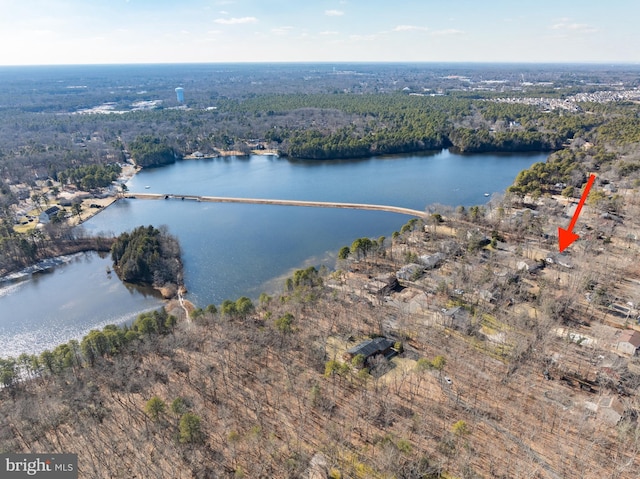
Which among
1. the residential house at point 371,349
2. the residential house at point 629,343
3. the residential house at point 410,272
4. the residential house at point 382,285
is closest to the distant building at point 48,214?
the residential house at point 382,285

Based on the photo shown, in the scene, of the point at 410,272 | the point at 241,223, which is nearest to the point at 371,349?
the point at 410,272

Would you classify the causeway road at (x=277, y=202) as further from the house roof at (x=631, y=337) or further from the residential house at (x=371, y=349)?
the residential house at (x=371, y=349)

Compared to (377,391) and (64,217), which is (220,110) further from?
(377,391)

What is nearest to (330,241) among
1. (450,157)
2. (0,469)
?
(0,469)

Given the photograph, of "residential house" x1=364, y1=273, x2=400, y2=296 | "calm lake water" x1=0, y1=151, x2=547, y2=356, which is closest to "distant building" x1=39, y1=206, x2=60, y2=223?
"calm lake water" x1=0, y1=151, x2=547, y2=356

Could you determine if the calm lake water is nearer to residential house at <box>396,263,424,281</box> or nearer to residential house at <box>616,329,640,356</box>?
residential house at <box>396,263,424,281</box>

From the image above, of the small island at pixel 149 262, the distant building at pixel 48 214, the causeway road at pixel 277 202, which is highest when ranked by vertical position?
the causeway road at pixel 277 202

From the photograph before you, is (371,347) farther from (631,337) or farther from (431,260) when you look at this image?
(631,337)
